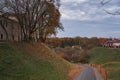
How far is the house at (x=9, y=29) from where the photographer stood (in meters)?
67.8

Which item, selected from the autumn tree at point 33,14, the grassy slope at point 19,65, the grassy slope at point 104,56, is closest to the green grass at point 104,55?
the grassy slope at point 104,56

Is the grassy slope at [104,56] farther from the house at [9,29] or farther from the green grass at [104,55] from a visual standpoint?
the house at [9,29]

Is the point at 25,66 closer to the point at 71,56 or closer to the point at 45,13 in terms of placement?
the point at 45,13

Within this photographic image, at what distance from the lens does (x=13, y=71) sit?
4081cm

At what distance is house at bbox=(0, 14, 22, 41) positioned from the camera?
67.8 m

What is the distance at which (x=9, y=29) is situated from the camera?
72.7 m

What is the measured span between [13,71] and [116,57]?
97359mm

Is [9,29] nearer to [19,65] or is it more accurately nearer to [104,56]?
[19,65]

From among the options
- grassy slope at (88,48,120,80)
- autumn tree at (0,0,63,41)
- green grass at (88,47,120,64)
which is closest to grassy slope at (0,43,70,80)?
autumn tree at (0,0,63,41)

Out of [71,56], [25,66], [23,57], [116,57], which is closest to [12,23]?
[23,57]

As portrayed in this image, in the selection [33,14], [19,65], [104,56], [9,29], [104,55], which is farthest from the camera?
[104,55]

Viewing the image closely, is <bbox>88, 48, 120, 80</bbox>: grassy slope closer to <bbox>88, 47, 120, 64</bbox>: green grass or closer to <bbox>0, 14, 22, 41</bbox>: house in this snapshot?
<bbox>88, 47, 120, 64</bbox>: green grass

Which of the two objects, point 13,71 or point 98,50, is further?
point 98,50

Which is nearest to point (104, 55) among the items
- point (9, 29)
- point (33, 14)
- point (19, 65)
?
point (9, 29)
